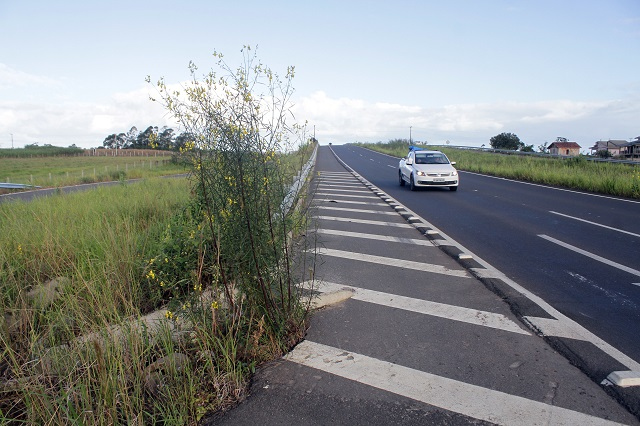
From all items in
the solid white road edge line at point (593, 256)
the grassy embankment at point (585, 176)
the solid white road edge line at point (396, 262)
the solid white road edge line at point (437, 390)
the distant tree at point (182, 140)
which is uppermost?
the distant tree at point (182, 140)

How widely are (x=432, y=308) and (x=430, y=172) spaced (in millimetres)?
13133

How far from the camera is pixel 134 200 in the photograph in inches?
384

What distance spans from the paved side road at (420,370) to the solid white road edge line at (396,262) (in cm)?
39

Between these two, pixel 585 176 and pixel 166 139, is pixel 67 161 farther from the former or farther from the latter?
pixel 166 139

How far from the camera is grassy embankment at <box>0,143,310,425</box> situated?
3014mm

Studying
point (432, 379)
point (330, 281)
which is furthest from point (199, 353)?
point (330, 281)

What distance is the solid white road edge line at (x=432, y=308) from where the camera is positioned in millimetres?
4582

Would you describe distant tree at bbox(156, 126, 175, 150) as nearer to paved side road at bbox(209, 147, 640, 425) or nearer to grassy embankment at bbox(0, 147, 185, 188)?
paved side road at bbox(209, 147, 640, 425)

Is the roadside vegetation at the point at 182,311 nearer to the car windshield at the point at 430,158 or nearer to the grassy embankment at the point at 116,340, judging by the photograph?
the grassy embankment at the point at 116,340

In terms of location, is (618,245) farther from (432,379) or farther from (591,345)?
(432,379)

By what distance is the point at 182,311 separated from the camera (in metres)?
3.89

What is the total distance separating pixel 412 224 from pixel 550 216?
11.8 ft

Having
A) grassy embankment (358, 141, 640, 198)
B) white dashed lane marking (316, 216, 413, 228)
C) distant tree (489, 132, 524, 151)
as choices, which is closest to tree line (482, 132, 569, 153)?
distant tree (489, 132, 524, 151)

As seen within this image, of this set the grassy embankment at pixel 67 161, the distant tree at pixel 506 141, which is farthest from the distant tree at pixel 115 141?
the distant tree at pixel 506 141
